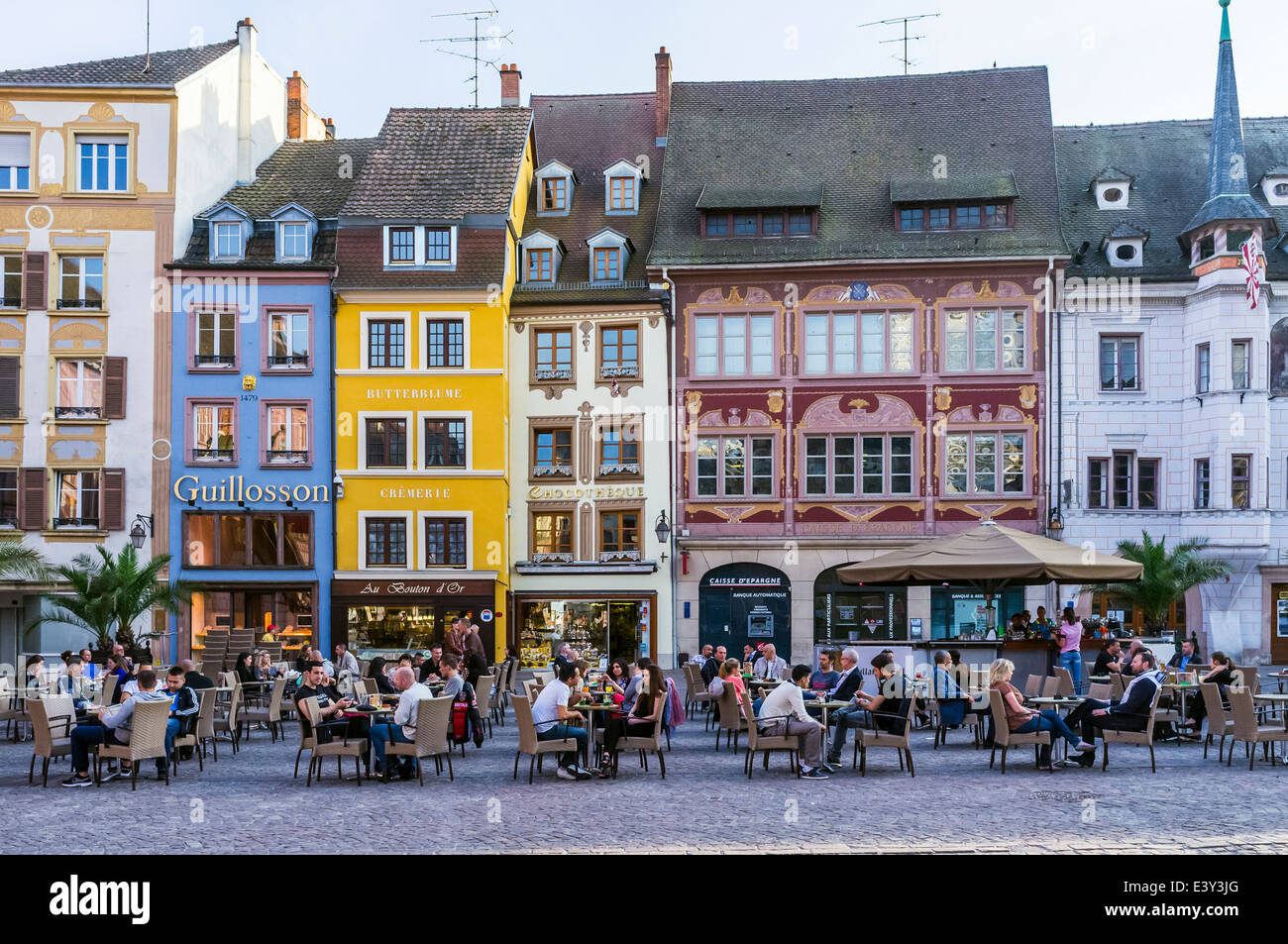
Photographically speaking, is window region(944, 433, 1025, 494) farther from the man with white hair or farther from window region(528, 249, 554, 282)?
the man with white hair

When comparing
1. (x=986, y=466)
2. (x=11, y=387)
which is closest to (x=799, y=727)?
(x=986, y=466)

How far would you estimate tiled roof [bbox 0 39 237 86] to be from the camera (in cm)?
3625

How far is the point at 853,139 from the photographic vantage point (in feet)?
130

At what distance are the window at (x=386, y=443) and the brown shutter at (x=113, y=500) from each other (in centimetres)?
621

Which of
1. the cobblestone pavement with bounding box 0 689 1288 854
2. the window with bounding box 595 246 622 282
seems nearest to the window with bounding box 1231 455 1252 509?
the window with bounding box 595 246 622 282

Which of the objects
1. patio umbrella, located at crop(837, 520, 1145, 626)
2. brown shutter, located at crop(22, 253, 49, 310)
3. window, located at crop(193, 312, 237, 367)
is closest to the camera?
patio umbrella, located at crop(837, 520, 1145, 626)

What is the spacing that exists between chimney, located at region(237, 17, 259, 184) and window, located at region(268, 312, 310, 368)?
18.3 feet

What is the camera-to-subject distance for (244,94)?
4000 centimetres

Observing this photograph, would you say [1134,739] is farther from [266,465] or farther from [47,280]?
[47,280]

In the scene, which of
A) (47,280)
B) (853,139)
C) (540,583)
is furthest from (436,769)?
(853,139)

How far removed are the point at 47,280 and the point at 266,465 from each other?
7263 mm

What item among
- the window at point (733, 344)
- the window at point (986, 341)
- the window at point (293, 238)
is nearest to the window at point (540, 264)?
the window at point (733, 344)

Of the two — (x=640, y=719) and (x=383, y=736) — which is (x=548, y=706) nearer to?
(x=640, y=719)

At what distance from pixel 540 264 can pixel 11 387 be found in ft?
45.2
